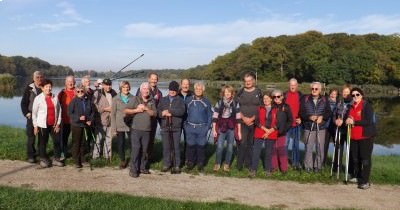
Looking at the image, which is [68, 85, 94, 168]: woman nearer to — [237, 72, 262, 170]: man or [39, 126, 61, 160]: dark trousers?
[39, 126, 61, 160]: dark trousers

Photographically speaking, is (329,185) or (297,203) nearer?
(297,203)

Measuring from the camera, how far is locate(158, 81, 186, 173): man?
9719 mm

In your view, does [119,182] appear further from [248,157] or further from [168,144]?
[248,157]

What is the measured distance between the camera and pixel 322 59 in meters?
83.5

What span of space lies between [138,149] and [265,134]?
9.66 feet

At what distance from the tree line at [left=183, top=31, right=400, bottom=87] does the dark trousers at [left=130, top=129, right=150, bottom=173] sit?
241 feet

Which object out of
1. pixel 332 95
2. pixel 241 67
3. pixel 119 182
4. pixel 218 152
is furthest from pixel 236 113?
pixel 241 67

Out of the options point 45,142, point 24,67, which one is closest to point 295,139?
point 45,142

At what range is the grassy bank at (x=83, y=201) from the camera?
6.61m

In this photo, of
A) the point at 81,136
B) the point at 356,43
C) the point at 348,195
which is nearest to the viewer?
the point at 348,195

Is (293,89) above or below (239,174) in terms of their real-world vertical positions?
above

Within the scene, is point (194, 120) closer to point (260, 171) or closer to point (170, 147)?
point (170, 147)

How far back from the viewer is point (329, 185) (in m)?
9.08

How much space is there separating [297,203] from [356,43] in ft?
306
